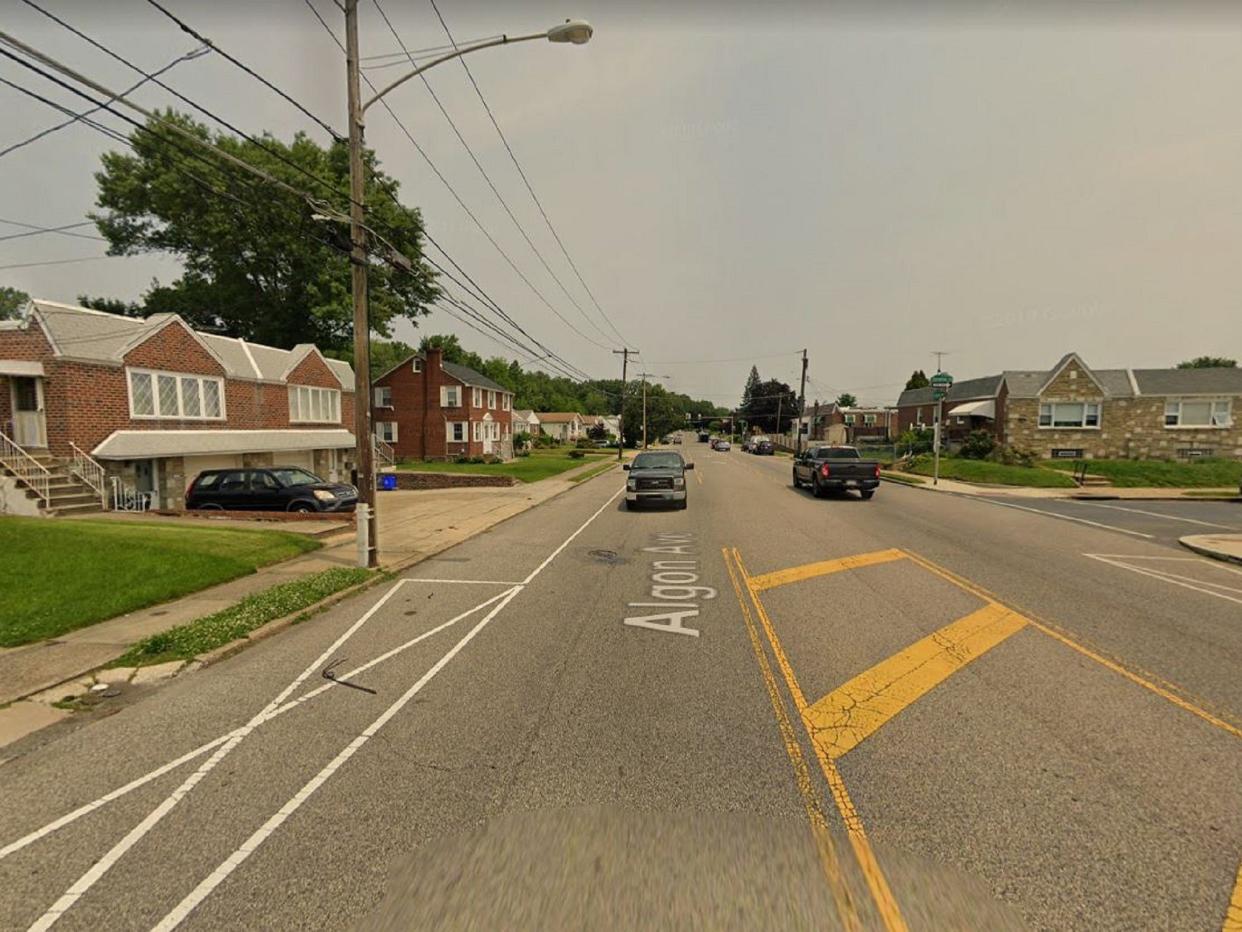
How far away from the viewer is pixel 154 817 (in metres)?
3.47

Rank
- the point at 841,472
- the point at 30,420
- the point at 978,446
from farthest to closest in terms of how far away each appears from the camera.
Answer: the point at 978,446 → the point at 841,472 → the point at 30,420

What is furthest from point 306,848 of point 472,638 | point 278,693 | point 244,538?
point 244,538

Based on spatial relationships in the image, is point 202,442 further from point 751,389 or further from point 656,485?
point 751,389

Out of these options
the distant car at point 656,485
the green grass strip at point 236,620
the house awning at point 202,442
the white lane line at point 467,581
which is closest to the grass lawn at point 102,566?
the green grass strip at point 236,620

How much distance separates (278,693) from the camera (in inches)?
207

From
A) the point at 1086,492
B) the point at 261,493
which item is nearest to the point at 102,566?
the point at 261,493

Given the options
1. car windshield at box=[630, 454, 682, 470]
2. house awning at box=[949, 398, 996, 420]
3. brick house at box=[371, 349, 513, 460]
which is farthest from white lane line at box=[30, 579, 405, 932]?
house awning at box=[949, 398, 996, 420]

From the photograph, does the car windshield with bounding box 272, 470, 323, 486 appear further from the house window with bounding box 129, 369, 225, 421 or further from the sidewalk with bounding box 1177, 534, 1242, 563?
A: the sidewalk with bounding box 1177, 534, 1242, 563

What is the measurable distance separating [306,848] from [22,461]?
1859 cm

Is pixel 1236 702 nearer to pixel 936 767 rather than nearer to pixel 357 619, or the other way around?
pixel 936 767

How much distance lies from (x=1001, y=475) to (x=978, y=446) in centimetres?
1041

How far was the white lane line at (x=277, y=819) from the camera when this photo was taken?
274 centimetres

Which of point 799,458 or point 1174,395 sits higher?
point 1174,395

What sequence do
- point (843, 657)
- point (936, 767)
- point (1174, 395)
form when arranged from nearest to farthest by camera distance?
point (936, 767) < point (843, 657) < point (1174, 395)
